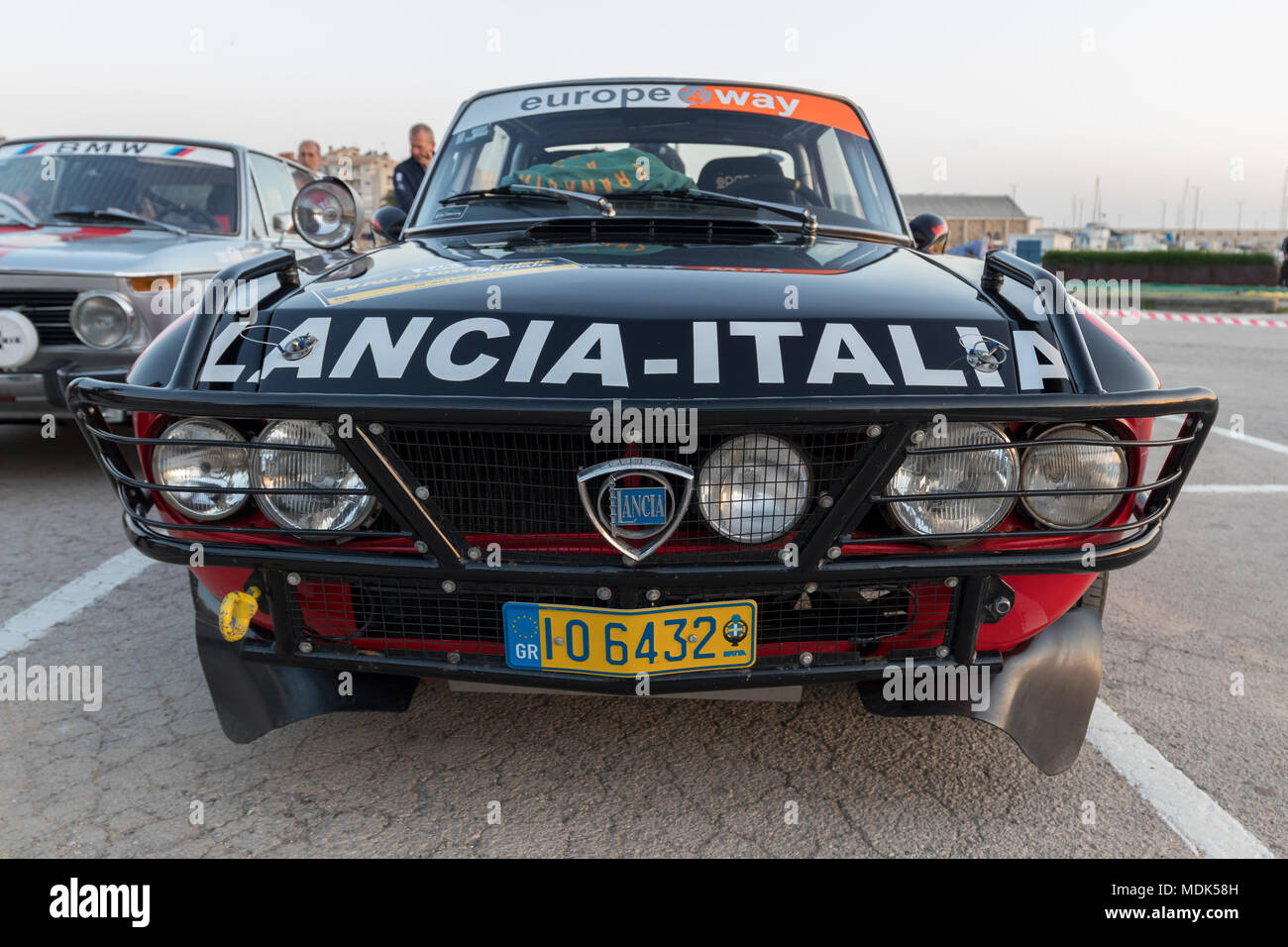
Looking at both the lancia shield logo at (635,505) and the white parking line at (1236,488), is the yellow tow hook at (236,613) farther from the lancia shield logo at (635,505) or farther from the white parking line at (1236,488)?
the white parking line at (1236,488)

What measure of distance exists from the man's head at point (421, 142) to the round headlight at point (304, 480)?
21.8 feet

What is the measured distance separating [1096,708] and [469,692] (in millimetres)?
1689

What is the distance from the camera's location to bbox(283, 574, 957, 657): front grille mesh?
1916 mm

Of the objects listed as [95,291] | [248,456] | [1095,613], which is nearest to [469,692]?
[248,456]

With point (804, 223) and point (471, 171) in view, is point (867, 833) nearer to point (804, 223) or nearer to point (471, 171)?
point (804, 223)

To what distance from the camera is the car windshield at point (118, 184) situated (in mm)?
5312

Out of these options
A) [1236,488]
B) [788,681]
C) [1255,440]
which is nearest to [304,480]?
[788,681]

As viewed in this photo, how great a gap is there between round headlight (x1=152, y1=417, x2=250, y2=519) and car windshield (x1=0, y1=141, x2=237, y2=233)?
159 inches

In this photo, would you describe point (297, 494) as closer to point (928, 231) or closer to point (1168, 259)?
point (928, 231)

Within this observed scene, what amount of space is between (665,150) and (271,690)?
2.08 meters

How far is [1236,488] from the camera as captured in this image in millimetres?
5062

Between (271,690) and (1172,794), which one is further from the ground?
(271,690)

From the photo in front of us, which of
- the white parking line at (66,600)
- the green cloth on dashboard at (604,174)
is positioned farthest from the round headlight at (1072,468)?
the white parking line at (66,600)

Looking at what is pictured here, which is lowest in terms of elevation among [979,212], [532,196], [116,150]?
[979,212]
